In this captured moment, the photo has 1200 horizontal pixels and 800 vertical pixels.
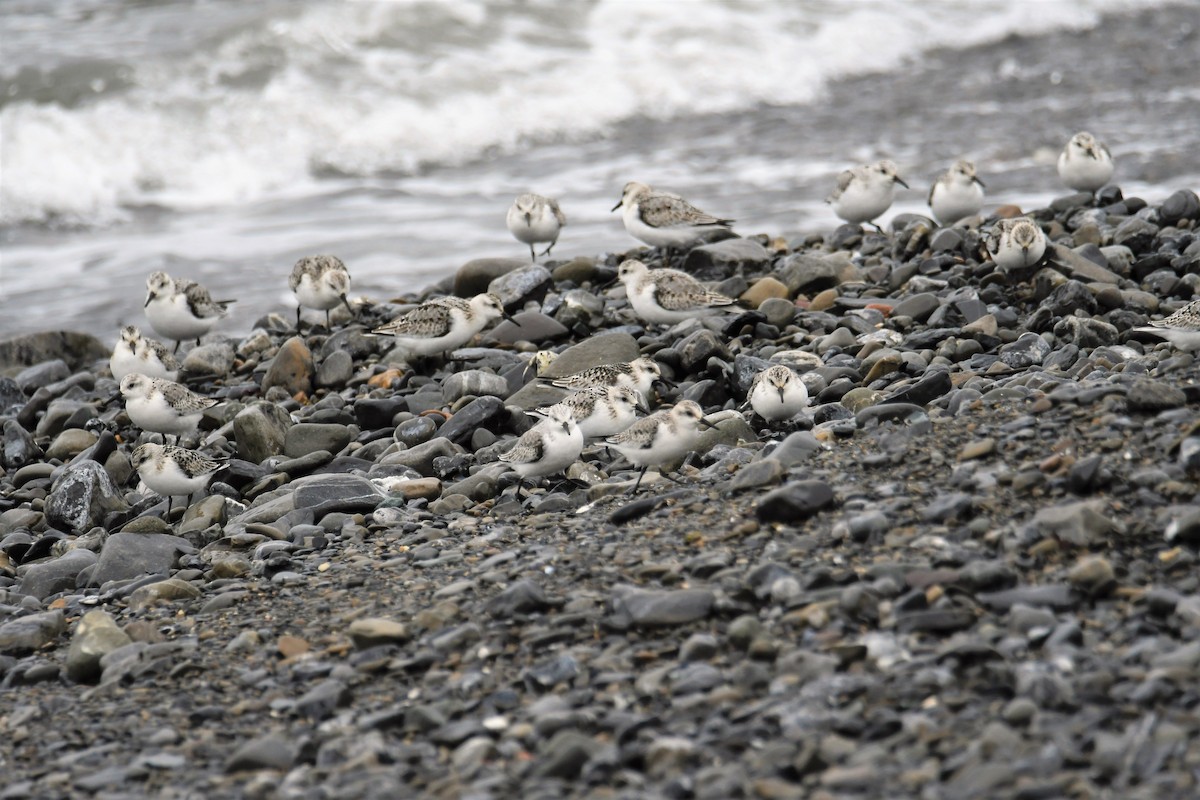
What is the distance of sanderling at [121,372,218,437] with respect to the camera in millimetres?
9750

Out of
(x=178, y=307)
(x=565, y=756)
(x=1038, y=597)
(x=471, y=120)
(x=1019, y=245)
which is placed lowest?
(x=565, y=756)

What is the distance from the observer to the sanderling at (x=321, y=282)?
1150cm

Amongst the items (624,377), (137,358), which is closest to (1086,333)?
(624,377)

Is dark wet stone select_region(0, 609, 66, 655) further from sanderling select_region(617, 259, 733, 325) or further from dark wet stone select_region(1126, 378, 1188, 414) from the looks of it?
dark wet stone select_region(1126, 378, 1188, 414)

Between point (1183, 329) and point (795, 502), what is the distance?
3.24 metres

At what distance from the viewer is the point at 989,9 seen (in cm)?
2945

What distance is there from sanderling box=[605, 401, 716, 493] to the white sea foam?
527 inches

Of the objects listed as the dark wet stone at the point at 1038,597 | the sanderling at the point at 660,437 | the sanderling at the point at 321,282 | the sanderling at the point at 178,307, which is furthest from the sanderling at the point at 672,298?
the dark wet stone at the point at 1038,597

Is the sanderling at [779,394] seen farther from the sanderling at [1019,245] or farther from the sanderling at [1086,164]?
the sanderling at [1086,164]

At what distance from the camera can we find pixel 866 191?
12461mm

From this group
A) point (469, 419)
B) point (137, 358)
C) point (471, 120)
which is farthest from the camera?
point (471, 120)

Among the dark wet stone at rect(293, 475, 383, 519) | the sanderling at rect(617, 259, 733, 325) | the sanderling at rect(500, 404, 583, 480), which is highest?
the sanderling at rect(617, 259, 733, 325)

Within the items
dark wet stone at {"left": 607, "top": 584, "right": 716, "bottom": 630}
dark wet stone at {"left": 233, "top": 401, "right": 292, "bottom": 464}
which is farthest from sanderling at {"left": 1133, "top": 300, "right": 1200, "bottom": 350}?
dark wet stone at {"left": 233, "top": 401, "right": 292, "bottom": 464}

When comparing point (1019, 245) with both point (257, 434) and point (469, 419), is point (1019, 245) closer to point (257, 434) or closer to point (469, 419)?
point (469, 419)
